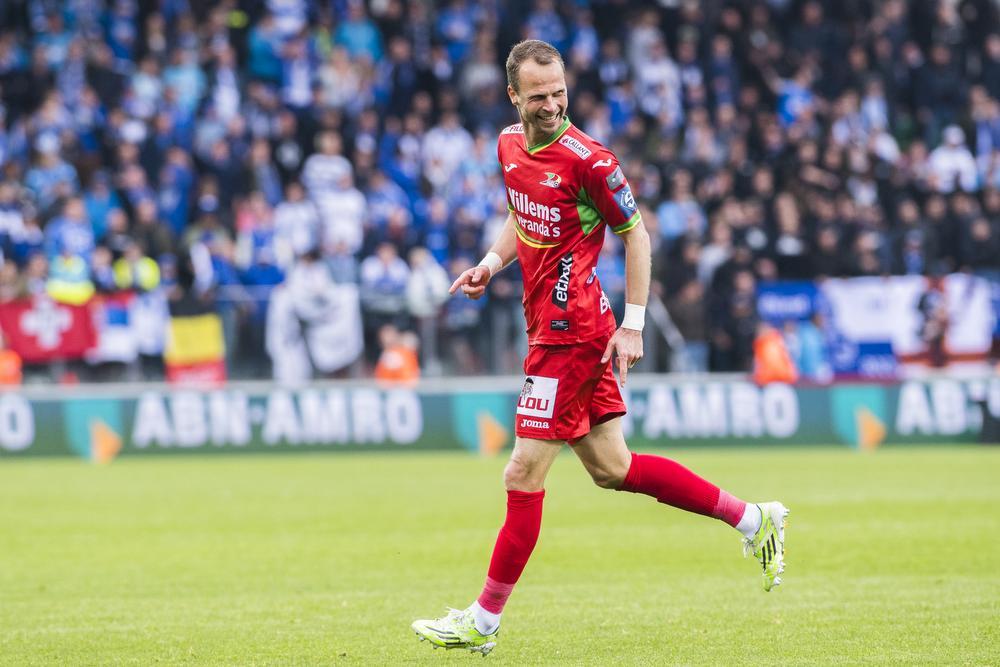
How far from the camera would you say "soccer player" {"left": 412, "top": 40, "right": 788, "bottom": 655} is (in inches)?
251

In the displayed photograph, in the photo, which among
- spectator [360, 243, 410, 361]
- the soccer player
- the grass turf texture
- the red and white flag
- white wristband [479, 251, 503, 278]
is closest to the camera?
the soccer player

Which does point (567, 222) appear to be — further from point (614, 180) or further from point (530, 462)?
point (530, 462)

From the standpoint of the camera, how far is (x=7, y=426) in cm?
1855

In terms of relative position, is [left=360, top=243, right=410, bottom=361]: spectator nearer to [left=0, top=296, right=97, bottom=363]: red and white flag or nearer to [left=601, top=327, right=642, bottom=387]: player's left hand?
[left=0, top=296, right=97, bottom=363]: red and white flag

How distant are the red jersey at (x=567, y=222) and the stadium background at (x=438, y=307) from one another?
1.62 meters

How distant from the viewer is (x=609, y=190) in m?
6.35

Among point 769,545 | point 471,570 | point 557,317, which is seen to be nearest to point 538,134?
point 557,317

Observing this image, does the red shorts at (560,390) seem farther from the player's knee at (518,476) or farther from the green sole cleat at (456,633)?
the green sole cleat at (456,633)

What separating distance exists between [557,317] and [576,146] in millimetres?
719

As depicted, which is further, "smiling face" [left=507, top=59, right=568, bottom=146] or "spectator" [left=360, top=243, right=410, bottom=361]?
"spectator" [left=360, top=243, right=410, bottom=361]

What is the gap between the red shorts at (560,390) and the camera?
6.43 meters

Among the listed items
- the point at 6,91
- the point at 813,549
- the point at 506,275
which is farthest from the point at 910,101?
the point at 813,549

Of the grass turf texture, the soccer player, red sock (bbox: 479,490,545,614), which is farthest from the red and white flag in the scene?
red sock (bbox: 479,490,545,614)

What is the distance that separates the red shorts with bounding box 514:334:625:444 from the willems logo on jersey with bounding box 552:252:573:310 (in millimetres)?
186
